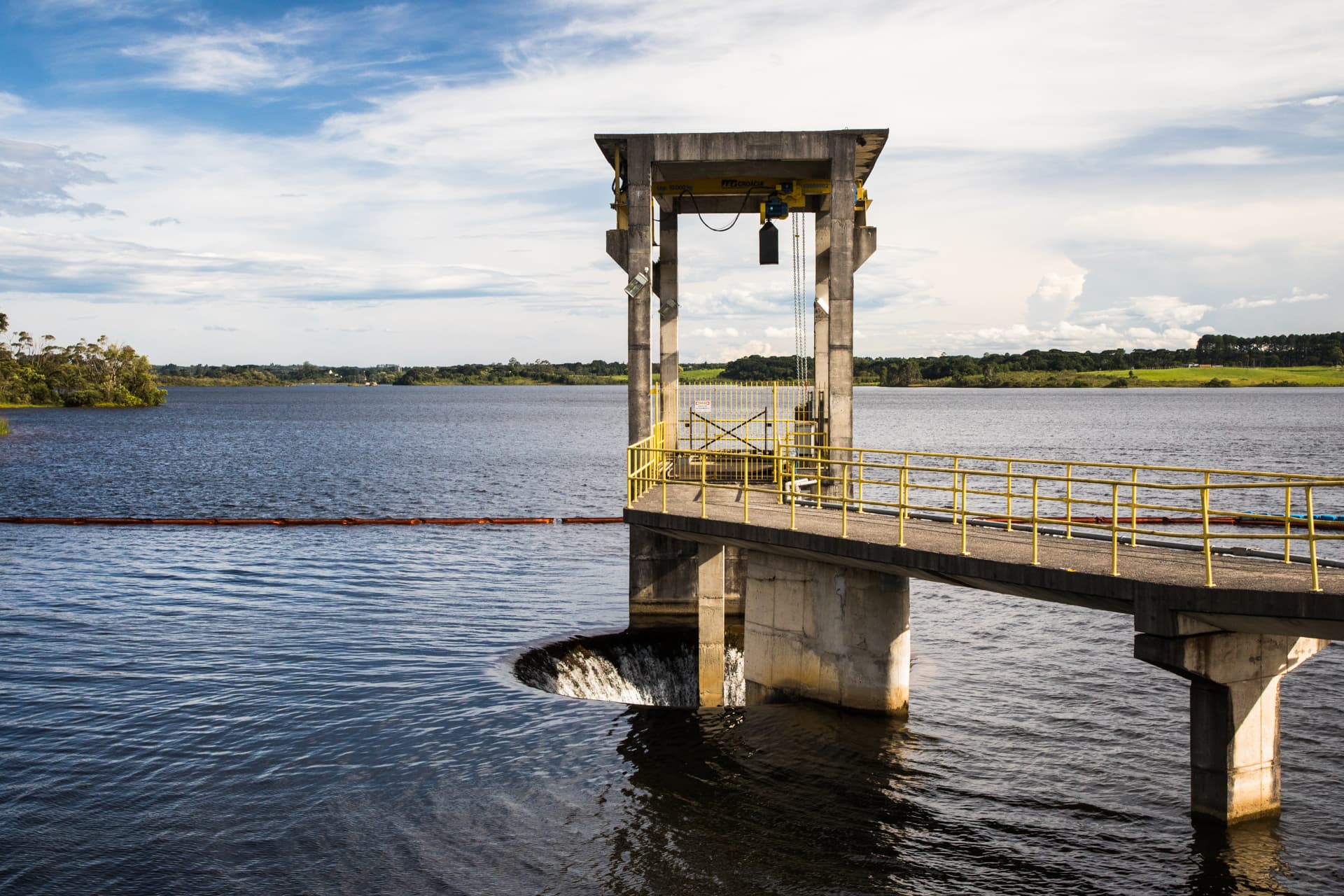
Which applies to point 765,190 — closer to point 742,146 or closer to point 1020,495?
point 742,146

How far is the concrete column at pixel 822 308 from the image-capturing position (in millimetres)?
26609

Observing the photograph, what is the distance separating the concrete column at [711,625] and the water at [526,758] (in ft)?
2.48

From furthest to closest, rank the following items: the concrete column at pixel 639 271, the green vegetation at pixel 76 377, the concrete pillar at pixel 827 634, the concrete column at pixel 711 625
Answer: the green vegetation at pixel 76 377 → the concrete column at pixel 639 271 → the concrete column at pixel 711 625 → the concrete pillar at pixel 827 634

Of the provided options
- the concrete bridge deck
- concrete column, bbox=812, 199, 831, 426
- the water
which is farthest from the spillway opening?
concrete column, bbox=812, 199, 831, 426

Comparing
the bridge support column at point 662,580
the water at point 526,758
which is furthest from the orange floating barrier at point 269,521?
the bridge support column at point 662,580

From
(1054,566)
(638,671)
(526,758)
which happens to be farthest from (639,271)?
(1054,566)

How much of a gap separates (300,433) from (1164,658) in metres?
123

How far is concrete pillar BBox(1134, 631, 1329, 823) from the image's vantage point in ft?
43.2

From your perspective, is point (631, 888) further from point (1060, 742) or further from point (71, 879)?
point (1060, 742)

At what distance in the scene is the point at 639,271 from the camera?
77.5 feet

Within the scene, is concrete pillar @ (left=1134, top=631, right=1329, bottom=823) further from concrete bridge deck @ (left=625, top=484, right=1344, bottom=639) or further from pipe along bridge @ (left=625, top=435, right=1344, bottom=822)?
concrete bridge deck @ (left=625, top=484, right=1344, bottom=639)

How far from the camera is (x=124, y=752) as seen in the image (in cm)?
1781

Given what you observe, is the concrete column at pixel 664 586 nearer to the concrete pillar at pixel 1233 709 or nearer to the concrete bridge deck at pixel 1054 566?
the concrete bridge deck at pixel 1054 566

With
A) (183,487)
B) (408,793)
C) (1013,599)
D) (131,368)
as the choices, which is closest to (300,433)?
(183,487)
